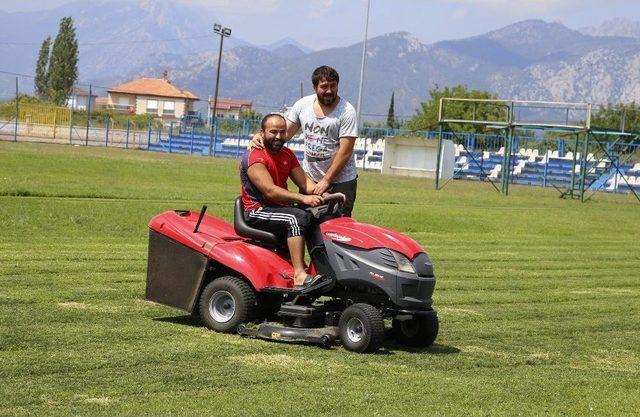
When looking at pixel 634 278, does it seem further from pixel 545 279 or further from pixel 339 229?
pixel 339 229

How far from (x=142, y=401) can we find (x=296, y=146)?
53.7 metres

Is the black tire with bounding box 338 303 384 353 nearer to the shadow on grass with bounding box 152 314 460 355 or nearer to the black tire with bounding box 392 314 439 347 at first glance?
the shadow on grass with bounding box 152 314 460 355

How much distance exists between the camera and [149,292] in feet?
35.0

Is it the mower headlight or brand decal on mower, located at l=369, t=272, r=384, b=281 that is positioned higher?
the mower headlight

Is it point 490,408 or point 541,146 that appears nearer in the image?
point 490,408

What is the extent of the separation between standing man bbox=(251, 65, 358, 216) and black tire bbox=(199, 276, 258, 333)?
4.03ft

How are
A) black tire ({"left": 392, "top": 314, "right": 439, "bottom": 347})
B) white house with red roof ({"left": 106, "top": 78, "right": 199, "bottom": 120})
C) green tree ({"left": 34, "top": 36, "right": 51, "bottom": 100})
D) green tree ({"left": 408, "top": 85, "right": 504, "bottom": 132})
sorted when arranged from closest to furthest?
black tire ({"left": 392, "top": 314, "right": 439, "bottom": 347}) → green tree ({"left": 408, "top": 85, "right": 504, "bottom": 132}) → green tree ({"left": 34, "top": 36, "right": 51, "bottom": 100}) → white house with red roof ({"left": 106, "top": 78, "right": 199, "bottom": 120})

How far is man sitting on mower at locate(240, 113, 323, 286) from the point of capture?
32.6ft

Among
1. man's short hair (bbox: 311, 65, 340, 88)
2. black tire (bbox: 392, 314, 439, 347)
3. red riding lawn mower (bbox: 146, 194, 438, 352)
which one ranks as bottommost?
black tire (bbox: 392, 314, 439, 347)

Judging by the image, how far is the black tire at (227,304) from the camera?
10008 millimetres

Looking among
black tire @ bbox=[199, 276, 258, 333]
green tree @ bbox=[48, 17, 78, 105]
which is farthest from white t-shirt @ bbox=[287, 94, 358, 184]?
green tree @ bbox=[48, 17, 78, 105]

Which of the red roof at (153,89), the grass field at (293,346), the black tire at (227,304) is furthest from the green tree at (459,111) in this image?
the black tire at (227,304)

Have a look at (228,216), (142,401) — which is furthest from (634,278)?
(142,401)

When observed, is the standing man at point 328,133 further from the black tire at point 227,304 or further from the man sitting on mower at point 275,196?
the black tire at point 227,304
